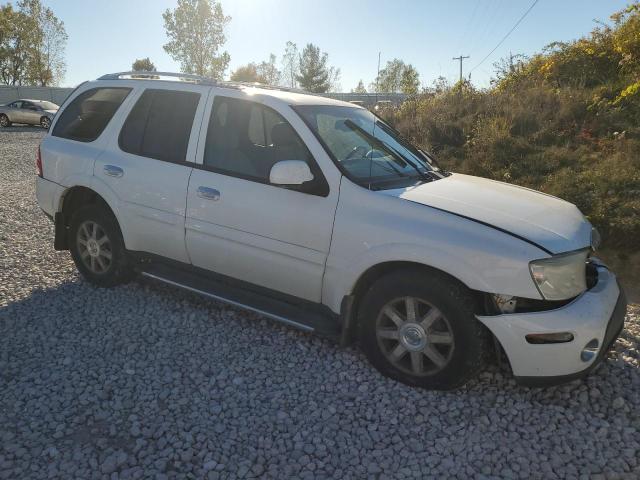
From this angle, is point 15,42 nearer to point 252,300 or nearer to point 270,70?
point 270,70

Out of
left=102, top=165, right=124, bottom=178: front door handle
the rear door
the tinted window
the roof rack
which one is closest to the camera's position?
the tinted window

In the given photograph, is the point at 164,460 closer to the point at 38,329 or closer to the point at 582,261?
the point at 38,329

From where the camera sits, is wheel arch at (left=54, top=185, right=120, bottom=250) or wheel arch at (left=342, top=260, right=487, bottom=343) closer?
wheel arch at (left=342, top=260, right=487, bottom=343)

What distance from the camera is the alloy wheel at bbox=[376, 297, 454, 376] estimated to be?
10.6 ft

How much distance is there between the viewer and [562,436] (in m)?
2.94

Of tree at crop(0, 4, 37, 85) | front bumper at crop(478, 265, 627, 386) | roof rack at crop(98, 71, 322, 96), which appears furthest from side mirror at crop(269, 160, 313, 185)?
tree at crop(0, 4, 37, 85)

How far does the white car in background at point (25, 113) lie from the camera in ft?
87.8

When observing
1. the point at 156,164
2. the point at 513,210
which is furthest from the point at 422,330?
the point at 156,164

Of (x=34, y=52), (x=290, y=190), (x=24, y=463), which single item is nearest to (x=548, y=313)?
(x=290, y=190)

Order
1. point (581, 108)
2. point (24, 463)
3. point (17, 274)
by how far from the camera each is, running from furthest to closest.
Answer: point (581, 108) → point (17, 274) → point (24, 463)

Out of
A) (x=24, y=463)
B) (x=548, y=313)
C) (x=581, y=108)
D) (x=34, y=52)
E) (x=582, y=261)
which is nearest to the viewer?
(x=24, y=463)

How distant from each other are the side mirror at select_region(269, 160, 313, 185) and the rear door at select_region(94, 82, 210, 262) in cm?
101

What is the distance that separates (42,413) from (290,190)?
2.06 meters

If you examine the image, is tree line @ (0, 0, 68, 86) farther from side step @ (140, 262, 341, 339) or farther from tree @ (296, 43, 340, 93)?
side step @ (140, 262, 341, 339)
